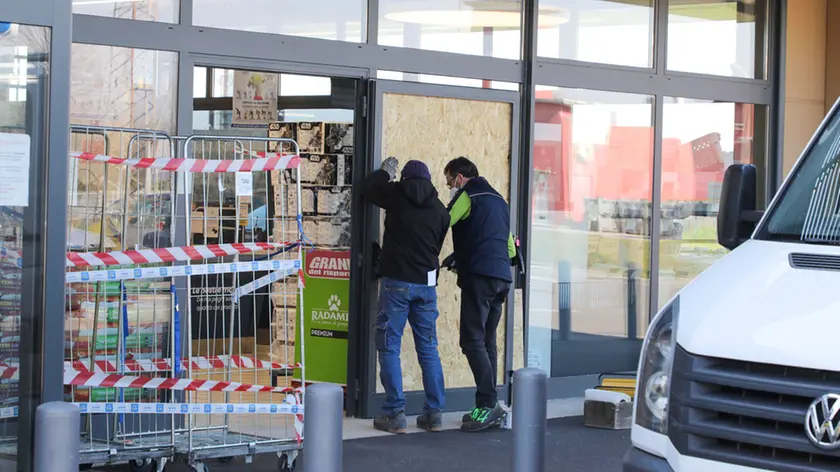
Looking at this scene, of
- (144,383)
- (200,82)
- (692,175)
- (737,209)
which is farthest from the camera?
(692,175)

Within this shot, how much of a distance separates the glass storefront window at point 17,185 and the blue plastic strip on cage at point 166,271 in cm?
49

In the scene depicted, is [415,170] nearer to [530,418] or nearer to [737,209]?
[530,418]

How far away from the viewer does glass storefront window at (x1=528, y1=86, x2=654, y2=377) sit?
10.4 metres

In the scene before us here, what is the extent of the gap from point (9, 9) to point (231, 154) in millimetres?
4332

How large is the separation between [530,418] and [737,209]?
1342 mm

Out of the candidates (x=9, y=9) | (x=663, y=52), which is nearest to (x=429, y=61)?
(x=663, y=52)

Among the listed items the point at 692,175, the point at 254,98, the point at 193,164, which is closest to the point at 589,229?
the point at 692,175

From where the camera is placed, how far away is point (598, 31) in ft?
35.1

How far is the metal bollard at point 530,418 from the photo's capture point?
5.41 metres

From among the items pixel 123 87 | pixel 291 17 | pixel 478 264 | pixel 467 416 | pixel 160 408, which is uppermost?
pixel 291 17

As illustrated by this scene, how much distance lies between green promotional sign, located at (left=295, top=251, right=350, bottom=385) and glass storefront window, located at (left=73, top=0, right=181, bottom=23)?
8.16ft

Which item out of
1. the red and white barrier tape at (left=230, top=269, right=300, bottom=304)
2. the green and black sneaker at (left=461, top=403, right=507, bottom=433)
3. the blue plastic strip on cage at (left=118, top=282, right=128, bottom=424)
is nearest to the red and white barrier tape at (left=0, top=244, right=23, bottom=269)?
the blue plastic strip on cage at (left=118, top=282, right=128, bottom=424)

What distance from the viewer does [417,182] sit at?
8.51 metres

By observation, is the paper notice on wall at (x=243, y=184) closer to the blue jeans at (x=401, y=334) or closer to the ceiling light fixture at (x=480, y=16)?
the blue jeans at (x=401, y=334)
